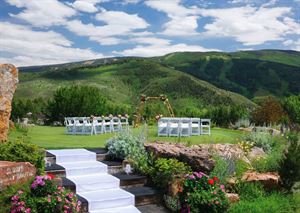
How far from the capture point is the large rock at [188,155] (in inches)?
330

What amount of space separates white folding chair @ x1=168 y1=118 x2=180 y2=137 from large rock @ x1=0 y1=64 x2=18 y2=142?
6.40 meters

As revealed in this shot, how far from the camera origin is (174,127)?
14.7 meters

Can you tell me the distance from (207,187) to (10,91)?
5.57m

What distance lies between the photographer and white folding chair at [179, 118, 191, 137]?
14695mm

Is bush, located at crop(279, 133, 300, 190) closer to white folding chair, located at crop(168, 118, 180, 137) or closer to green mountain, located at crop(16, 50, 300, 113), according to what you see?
white folding chair, located at crop(168, 118, 180, 137)

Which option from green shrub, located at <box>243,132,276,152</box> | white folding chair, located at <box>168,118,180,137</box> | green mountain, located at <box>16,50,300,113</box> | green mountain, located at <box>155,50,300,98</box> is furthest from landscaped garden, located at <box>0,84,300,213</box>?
green mountain, located at <box>155,50,300,98</box>

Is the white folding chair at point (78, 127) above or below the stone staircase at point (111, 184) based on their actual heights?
above

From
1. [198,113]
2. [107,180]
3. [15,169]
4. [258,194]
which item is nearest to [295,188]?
[258,194]

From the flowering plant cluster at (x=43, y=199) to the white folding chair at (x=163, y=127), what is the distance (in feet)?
27.6

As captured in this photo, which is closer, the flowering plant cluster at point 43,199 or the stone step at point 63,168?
the flowering plant cluster at point 43,199

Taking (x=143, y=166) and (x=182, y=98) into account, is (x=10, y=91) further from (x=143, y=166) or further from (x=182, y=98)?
(x=182, y=98)

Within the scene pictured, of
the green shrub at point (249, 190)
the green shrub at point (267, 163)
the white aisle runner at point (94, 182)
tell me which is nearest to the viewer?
the white aisle runner at point (94, 182)

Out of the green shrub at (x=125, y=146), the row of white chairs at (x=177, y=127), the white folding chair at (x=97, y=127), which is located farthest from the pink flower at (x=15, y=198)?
the white folding chair at (x=97, y=127)

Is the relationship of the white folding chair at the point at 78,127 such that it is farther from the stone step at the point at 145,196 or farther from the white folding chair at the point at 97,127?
the stone step at the point at 145,196
